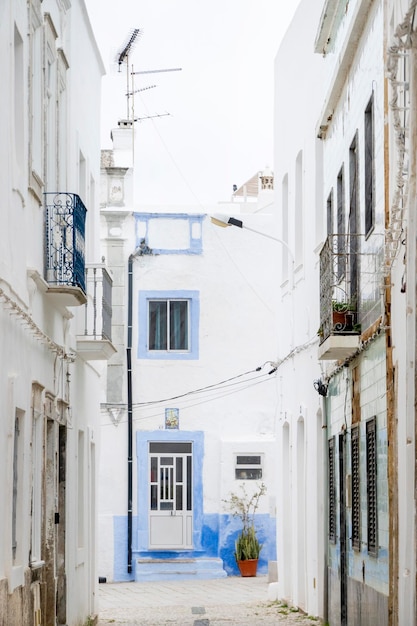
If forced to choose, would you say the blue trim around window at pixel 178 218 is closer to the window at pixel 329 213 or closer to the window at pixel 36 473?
the window at pixel 329 213

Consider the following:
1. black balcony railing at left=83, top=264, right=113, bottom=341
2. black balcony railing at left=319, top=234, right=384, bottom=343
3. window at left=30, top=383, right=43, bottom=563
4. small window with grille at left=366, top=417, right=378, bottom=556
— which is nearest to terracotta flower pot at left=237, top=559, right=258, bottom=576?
black balcony railing at left=83, top=264, right=113, bottom=341

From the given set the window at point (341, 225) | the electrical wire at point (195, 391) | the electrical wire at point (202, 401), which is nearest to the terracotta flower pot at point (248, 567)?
the electrical wire at point (202, 401)

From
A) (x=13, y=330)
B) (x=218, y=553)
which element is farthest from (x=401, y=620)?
(x=218, y=553)

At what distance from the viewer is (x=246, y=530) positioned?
89.1ft

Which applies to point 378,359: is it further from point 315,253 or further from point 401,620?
point 315,253

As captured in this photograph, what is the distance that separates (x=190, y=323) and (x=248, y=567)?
527 centimetres

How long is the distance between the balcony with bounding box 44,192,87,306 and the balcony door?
13.2 metres

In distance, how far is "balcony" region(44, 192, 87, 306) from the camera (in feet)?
46.6

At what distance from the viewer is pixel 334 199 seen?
1619cm

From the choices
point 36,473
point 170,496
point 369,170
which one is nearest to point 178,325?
point 170,496

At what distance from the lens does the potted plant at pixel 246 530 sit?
2681cm

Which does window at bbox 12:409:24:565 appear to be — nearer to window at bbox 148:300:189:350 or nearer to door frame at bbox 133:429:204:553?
door frame at bbox 133:429:204:553

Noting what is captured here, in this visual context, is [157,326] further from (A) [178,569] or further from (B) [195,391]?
(A) [178,569]

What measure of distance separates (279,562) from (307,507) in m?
2.97
